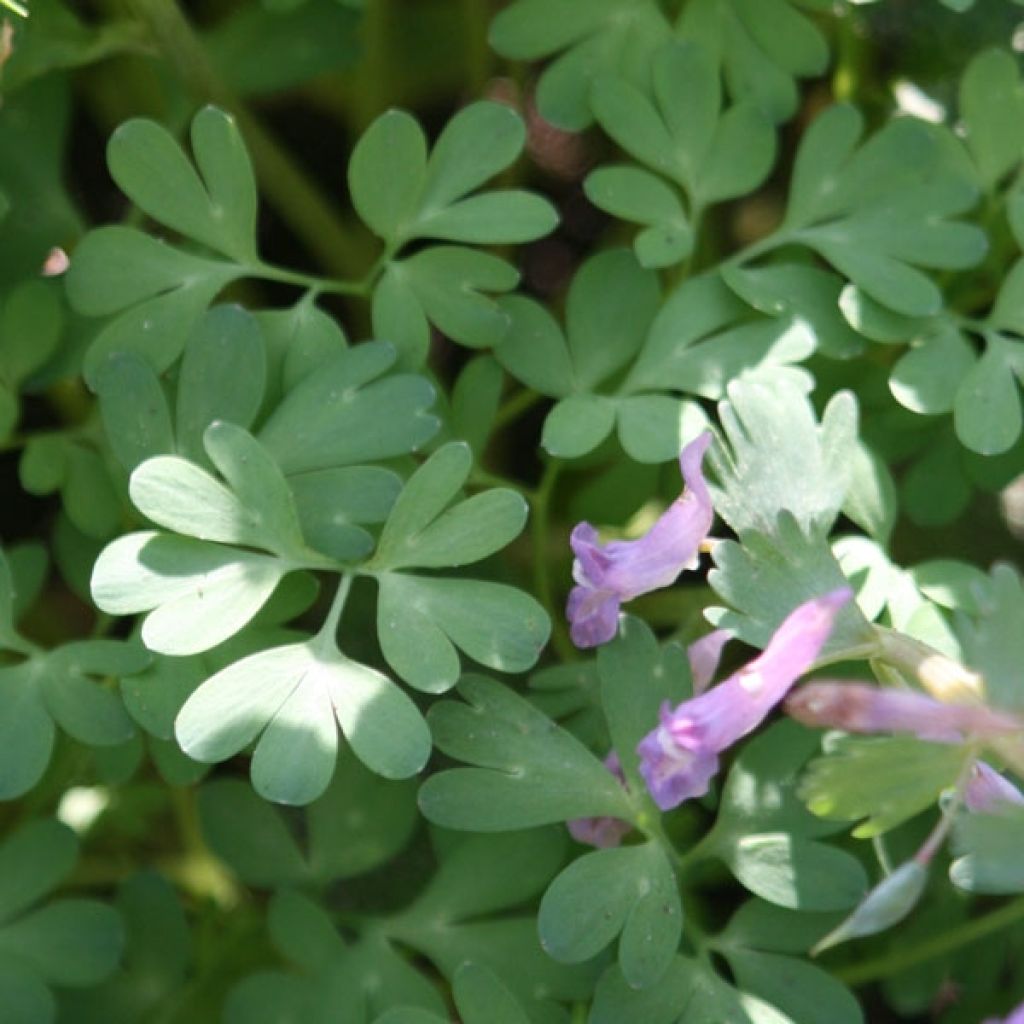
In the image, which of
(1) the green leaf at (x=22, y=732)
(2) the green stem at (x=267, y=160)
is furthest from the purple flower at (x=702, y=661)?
(2) the green stem at (x=267, y=160)

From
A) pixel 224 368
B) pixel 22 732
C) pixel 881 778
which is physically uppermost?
pixel 224 368

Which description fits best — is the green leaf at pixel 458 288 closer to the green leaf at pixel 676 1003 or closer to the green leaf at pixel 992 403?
the green leaf at pixel 992 403

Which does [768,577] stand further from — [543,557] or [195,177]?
[195,177]

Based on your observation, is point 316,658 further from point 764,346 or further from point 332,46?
point 332,46

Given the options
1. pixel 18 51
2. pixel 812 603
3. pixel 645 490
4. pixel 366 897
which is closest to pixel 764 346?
pixel 645 490

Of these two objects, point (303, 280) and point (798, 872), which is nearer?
point (798, 872)

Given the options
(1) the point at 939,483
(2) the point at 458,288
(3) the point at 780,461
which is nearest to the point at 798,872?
(3) the point at 780,461
